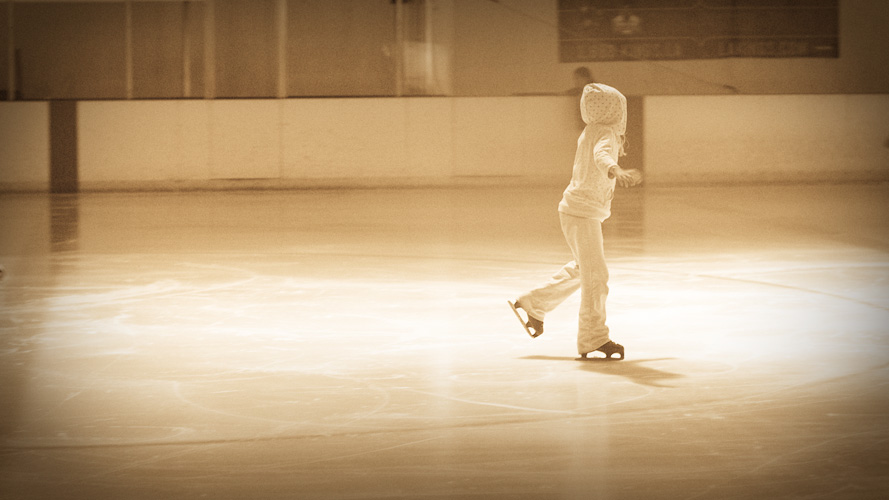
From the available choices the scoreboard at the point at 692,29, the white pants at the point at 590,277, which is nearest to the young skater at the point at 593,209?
the white pants at the point at 590,277

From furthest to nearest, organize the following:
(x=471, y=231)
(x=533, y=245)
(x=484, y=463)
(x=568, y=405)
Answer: (x=471, y=231), (x=533, y=245), (x=568, y=405), (x=484, y=463)

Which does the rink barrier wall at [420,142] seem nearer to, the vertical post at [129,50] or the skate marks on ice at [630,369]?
the vertical post at [129,50]

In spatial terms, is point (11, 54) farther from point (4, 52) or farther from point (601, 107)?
point (601, 107)

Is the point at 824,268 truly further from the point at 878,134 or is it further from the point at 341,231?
the point at 878,134

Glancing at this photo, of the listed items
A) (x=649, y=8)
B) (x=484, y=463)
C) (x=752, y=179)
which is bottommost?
(x=484, y=463)

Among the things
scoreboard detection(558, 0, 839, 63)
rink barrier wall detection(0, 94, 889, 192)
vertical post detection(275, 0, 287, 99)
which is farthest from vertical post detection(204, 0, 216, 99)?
scoreboard detection(558, 0, 839, 63)

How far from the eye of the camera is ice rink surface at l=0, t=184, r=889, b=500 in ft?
13.3

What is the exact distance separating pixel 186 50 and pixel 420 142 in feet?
14.6

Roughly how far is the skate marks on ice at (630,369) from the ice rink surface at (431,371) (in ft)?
0.09

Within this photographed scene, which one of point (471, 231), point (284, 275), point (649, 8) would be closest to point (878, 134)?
point (649, 8)

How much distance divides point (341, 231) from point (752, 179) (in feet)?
31.5

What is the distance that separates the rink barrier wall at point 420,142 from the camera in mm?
19609

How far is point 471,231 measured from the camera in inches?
511

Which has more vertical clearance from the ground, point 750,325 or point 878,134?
point 878,134
